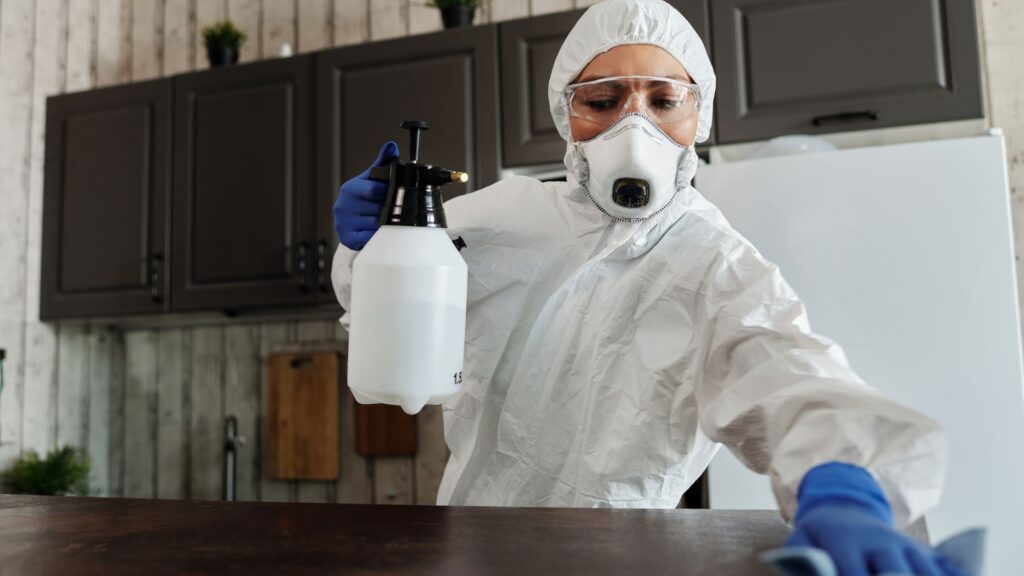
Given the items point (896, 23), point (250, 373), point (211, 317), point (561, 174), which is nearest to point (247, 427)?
point (250, 373)

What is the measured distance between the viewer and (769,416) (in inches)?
27.2

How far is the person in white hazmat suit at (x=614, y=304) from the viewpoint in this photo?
0.86m

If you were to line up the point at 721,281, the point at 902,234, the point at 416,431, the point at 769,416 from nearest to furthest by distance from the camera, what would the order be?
the point at 769,416 < the point at 721,281 < the point at 902,234 < the point at 416,431

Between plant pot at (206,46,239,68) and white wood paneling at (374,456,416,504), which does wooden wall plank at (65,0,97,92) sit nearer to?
plant pot at (206,46,239,68)

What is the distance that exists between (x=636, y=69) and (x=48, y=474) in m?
2.24

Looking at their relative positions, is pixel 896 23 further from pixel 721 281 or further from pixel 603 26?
pixel 721 281

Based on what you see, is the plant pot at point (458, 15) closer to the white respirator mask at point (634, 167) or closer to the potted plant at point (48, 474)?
the white respirator mask at point (634, 167)

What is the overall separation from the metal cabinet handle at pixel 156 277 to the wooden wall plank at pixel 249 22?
2.59 feet

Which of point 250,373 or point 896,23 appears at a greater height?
point 896,23

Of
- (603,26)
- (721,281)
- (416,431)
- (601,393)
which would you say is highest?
(603,26)

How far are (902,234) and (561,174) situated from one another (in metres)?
0.82

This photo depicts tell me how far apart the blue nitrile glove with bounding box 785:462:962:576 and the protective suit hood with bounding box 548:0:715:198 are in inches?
23.7

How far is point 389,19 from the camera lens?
2.66m

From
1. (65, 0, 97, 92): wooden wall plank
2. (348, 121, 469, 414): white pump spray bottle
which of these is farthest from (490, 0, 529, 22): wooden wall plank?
(348, 121, 469, 414): white pump spray bottle
